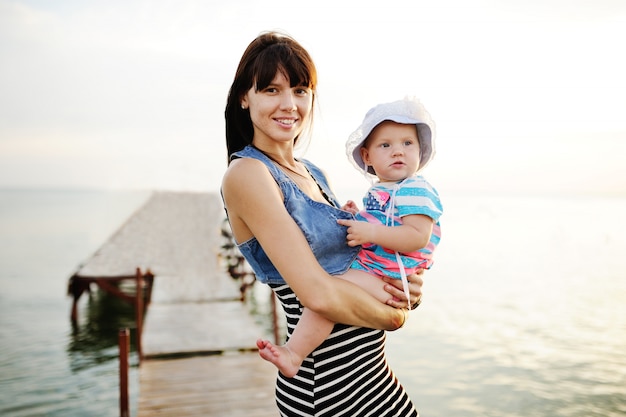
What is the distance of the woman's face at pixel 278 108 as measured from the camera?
207 cm

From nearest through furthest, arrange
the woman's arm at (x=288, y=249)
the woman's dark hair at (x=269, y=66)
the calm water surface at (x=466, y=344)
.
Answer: the woman's arm at (x=288, y=249) → the woman's dark hair at (x=269, y=66) → the calm water surface at (x=466, y=344)

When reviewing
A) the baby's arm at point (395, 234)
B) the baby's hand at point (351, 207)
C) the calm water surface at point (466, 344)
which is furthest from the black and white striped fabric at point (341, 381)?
the calm water surface at point (466, 344)

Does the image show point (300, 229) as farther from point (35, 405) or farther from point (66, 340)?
point (66, 340)

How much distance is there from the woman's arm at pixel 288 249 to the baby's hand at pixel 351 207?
41 cm

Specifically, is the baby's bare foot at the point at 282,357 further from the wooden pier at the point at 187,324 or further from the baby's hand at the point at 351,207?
the wooden pier at the point at 187,324

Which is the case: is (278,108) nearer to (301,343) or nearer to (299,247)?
(299,247)

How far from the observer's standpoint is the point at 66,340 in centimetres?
1594

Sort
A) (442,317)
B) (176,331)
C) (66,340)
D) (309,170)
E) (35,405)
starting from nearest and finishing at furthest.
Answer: (309,170) → (176,331) → (35,405) → (66,340) → (442,317)

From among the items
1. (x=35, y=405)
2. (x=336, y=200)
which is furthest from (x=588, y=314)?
(x=336, y=200)

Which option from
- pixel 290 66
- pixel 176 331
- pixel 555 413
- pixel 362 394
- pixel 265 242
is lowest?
pixel 555 413

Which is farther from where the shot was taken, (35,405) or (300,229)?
(35,405)

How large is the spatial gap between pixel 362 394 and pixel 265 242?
2.14 feet

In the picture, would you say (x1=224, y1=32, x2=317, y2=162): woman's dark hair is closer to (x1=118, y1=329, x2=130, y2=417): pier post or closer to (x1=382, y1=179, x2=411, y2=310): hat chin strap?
(x1=382, y1=179, x2=411, y2=310): hat chin strap

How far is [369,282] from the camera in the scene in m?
2.03
